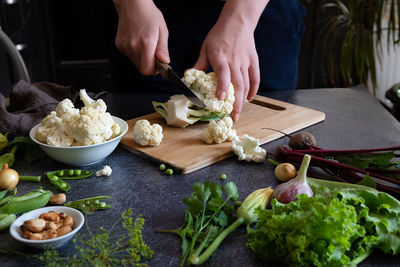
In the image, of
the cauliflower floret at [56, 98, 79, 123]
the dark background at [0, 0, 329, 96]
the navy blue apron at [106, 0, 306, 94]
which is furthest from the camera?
the dark background at [0, 0, 329, 96]

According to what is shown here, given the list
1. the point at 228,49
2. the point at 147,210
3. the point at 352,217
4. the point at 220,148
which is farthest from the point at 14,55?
the point at 352,217

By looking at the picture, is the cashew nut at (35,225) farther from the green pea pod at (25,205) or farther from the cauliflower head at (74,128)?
the cauliflower head at (74,128)

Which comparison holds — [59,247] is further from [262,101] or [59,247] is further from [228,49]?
[262,101]

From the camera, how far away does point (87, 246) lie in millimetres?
944

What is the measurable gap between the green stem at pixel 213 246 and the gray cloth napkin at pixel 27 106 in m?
0.92

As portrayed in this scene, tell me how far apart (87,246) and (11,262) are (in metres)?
0.16

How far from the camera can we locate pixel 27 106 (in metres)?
1.67

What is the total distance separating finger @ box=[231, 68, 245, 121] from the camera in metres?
1.68

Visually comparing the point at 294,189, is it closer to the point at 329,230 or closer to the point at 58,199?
the point at 329,230

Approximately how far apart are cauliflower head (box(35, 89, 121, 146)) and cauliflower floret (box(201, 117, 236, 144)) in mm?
350

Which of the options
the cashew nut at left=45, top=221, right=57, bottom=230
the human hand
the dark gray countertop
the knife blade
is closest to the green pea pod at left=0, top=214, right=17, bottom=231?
the dark gray countertop

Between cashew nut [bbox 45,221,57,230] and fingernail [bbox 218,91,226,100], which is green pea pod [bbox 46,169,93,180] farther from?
fingernail [bbox 218,91,226,100]

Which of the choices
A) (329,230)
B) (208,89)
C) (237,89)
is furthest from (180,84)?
(329,230)

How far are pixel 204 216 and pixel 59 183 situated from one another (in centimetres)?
49
